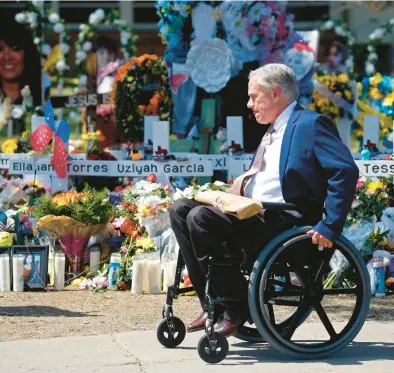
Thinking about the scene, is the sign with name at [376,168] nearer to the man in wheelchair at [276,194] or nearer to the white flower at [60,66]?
the man in wheelchair at [276,194]

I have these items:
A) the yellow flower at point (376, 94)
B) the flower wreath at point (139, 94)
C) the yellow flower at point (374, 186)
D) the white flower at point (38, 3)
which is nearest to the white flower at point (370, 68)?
the white flower at point (38, 3)

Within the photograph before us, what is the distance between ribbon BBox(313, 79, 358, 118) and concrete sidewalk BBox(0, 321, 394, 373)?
7.09 m

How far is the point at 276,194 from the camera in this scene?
4.60 metres

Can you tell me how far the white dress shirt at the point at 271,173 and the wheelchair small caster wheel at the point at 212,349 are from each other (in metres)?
0.67

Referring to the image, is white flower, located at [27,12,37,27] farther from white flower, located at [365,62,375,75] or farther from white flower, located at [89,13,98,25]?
white flower, located at [365,62,375,75]

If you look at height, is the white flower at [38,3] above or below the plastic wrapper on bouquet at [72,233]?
above

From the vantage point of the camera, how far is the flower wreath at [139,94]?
11133mm

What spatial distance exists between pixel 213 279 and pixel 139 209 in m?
2.82

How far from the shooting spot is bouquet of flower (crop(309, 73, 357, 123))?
1204 centimetres

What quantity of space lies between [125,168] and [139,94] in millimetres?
3238

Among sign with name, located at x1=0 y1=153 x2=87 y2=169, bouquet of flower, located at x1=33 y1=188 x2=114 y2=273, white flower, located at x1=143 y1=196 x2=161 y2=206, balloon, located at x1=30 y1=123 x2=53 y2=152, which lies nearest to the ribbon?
sign with name, located at x1=0 y1=153 x2=87 y2=169

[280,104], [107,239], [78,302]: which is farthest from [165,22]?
[280,104]

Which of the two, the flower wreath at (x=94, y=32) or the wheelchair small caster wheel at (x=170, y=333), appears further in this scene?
the flower wreath at (x=94, y=32)

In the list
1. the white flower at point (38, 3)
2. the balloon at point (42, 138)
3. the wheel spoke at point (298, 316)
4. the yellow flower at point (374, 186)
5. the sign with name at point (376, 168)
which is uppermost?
the white flower at point (38, 3)
